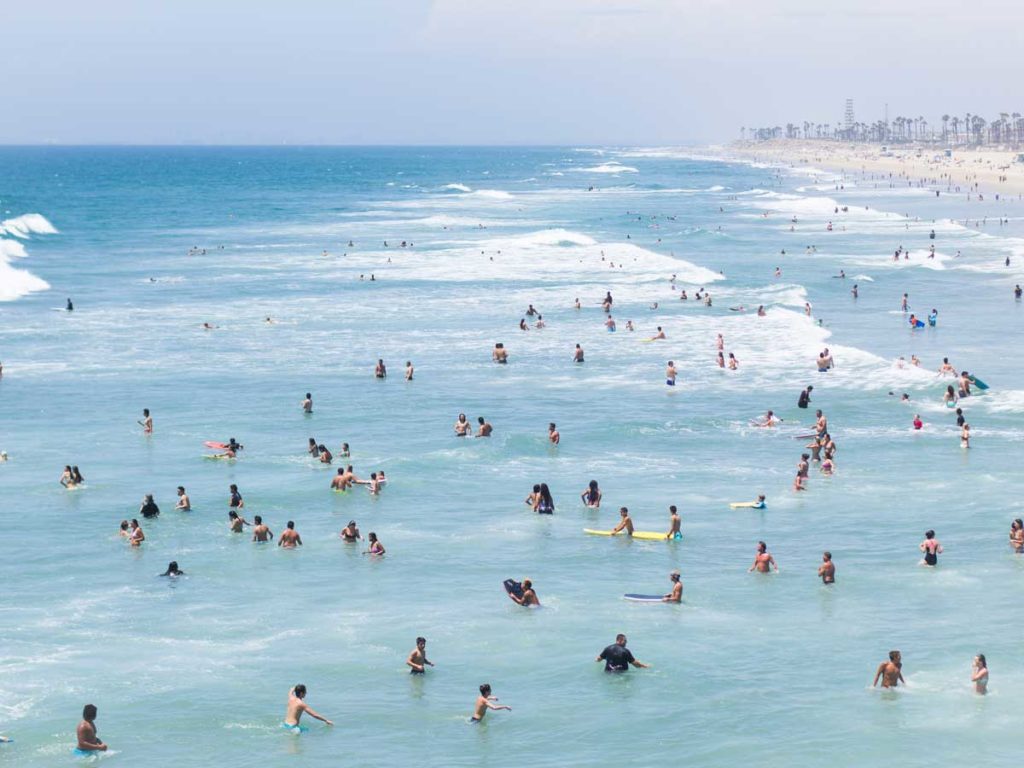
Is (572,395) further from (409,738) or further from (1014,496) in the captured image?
(409,738)

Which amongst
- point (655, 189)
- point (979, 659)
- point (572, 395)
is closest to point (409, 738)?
point (979, 659)

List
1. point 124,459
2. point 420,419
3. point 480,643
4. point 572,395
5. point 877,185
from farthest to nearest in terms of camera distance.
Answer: point 877,185
point 572,395
point 420,419
point 124,459
point 480,643

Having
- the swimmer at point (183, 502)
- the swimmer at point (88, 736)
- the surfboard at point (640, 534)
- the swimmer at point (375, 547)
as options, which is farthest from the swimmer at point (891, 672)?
the swimmer at point (183, 502)

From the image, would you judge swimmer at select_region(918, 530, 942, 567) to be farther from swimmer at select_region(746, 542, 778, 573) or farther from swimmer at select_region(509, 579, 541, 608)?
swimmer at select_region(509, 579, 541, 608)

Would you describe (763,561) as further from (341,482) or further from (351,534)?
(341,482)

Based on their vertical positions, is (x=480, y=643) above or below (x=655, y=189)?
below

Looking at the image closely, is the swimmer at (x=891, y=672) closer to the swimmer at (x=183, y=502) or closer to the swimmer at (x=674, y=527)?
the swimmer at (x=674, y=527)
